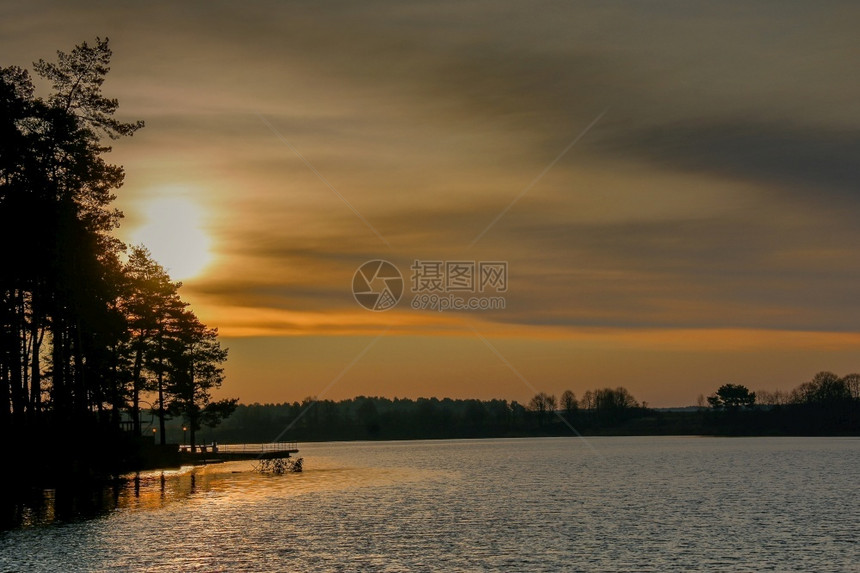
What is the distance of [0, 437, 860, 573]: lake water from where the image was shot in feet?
133

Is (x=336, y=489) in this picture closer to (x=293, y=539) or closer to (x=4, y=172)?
(x=293, y=539)

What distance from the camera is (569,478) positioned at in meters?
105

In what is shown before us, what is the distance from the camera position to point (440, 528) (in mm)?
53062

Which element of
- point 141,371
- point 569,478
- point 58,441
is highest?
point 141,371

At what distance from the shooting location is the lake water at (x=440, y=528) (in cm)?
4047

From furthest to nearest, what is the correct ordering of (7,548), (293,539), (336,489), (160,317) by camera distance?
(160,317)
(336,489)
(293,539)
(7,548)

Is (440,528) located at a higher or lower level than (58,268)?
lower

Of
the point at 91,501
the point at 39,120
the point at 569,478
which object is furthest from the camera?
the point at 569,478

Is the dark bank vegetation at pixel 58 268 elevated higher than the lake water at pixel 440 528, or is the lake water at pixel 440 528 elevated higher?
the dark bank vegetation at pixel 58 268

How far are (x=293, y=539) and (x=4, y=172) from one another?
98.8 feet

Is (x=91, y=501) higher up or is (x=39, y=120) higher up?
(x=39, y=120)

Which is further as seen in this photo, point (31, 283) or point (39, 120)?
point (31, 283)

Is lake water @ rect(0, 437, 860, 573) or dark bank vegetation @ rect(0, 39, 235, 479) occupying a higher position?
dark bank vegetation @ rect(0, 39, 235, 479)

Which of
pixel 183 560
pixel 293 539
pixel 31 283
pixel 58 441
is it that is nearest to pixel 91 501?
pixel 58 441
